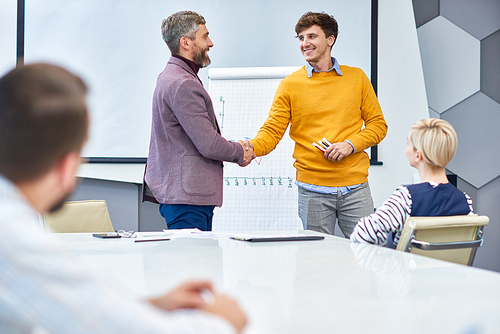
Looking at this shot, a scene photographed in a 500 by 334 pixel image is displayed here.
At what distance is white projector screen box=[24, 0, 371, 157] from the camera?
3264mm

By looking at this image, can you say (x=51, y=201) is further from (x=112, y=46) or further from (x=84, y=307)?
(x=112, y=46)

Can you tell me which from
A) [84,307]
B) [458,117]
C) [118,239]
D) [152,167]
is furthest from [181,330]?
[458,117]

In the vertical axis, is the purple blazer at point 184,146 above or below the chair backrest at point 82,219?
above

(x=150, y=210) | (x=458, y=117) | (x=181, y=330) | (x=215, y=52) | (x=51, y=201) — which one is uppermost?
(x=215, y=52)

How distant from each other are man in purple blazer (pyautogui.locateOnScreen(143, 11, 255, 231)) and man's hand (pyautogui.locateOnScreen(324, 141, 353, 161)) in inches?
18.7

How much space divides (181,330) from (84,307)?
89 millimetres

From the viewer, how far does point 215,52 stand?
3.30 meters

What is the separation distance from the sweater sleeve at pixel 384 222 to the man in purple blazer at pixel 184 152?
2.47 ft

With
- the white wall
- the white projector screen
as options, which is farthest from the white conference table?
the white projector screen

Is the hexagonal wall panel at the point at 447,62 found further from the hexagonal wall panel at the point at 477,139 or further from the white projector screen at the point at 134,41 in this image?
the white projector screen at the point at 134,41

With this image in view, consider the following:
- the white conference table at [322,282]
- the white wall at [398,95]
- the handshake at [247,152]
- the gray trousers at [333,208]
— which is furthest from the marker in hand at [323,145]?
the white wall at [398,95]

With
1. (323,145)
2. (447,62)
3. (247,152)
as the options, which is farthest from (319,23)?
(447,62)

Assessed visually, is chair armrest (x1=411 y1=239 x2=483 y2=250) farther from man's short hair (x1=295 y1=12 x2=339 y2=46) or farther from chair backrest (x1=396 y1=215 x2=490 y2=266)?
man's short hair (x1=295 y1=12 x2=339 y2=46)

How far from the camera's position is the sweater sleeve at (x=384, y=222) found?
1.40m
